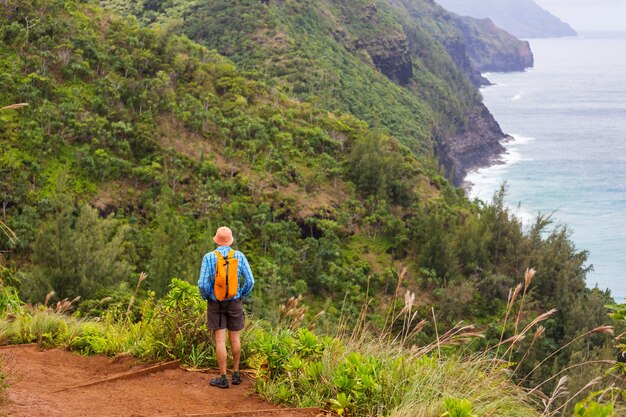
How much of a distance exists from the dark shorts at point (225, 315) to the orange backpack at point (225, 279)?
11cm

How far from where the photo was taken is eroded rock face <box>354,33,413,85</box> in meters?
94.9

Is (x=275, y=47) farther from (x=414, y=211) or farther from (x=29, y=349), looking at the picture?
(x=29, y=349)

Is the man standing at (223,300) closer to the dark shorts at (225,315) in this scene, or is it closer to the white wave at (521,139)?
the dark shorts at (225,315)

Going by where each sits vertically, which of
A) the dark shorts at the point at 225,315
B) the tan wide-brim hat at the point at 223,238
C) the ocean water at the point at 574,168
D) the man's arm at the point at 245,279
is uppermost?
the tan wide-brim hat at the point at 223,238

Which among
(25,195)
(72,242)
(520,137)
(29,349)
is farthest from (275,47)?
(520,137)

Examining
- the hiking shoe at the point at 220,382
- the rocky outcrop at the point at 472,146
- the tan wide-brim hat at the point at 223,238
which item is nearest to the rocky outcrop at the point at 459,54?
the rocky outcrop at the point at 472,146

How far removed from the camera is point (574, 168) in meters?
89.7

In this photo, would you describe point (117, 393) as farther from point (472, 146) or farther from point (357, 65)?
point (472, 146)

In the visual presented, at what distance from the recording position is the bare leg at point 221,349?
17.4 feet

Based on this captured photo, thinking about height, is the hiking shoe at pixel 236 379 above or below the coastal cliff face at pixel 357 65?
below

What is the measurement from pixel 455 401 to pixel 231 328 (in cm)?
234

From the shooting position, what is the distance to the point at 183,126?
33.8 meters

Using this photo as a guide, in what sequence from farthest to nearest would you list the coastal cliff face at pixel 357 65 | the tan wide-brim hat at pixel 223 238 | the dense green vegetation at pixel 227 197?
the coastal cliff face at pixel 357 65
the dense green vegetation at pixel 227 197
the tan wide-brim hat at pixel 223 238

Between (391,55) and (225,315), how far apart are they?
97.4 meters
